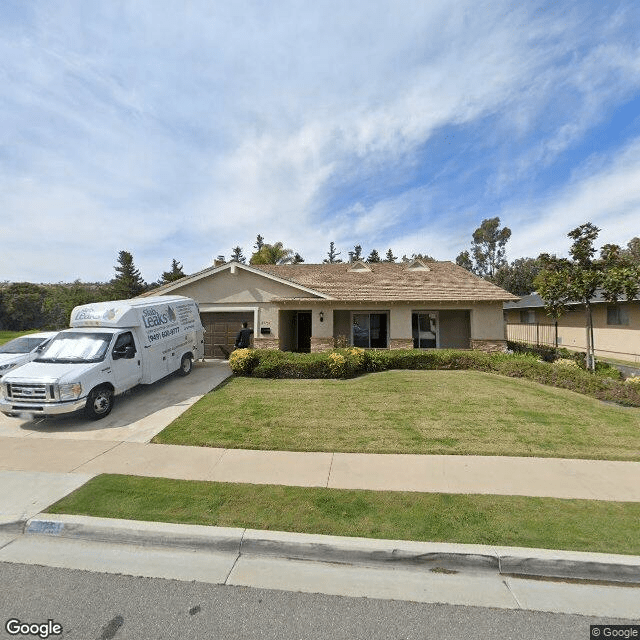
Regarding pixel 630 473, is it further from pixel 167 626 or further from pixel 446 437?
pixel 167 626

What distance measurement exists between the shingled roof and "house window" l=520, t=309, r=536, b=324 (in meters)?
9.43

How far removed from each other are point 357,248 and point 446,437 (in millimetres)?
71529

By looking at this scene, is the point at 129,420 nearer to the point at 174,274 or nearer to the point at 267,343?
the point at 267,343

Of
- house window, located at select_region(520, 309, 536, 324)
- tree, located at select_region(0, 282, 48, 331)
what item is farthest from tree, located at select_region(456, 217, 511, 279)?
tree, located at select_region(0, 282, 48, 331)

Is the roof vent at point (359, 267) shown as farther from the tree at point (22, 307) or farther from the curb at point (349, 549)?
the tree at point (22, 307)

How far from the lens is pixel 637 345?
1680cm

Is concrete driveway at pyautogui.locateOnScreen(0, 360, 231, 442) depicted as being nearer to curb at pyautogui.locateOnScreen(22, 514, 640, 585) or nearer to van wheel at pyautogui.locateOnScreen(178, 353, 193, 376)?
van wheel at pyautogui.locateOnScreen(178, 353, 193, 376)

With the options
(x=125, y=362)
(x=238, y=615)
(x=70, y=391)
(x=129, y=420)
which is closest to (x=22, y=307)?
(x=125, y=362)

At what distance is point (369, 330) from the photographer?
56.3 feet

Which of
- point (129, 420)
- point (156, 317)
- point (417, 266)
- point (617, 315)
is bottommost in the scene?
point (129, 420)

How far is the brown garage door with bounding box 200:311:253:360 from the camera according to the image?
1622 cm

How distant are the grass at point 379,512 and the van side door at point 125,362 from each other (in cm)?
428

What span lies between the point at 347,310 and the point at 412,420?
9803 mm

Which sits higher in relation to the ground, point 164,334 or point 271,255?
point 271,255
